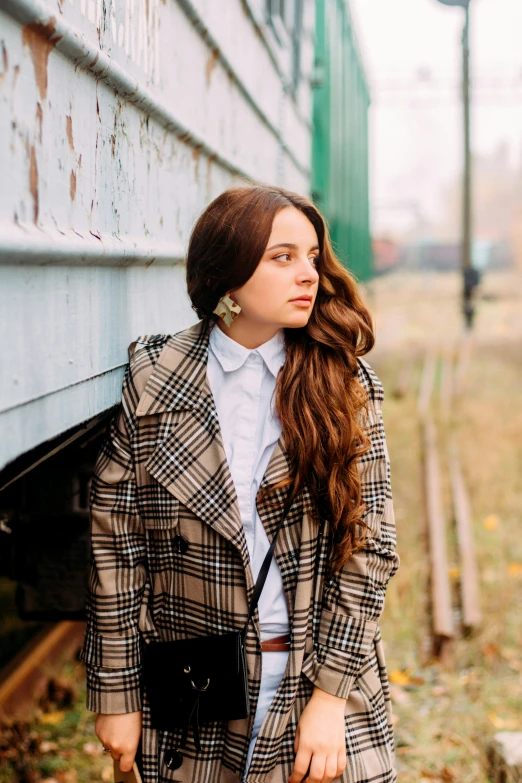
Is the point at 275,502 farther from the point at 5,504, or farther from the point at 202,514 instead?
the point at 5,504

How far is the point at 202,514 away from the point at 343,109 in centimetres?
922

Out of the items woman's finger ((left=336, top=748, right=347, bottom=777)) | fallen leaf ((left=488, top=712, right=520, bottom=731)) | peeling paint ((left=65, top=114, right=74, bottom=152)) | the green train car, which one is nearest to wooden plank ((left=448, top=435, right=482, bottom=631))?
fallen leaf ((left=488, top=712, right=520, bottom=731))

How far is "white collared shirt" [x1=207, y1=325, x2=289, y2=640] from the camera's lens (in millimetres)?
1812

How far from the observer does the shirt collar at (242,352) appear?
187 centimetres

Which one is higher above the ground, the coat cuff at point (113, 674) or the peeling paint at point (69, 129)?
the peeling paint at point (69, 129)

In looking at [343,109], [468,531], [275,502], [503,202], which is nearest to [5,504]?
[275,502]

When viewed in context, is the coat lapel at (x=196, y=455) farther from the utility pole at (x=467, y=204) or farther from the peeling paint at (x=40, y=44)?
the utility pole at (x=467, y=204)

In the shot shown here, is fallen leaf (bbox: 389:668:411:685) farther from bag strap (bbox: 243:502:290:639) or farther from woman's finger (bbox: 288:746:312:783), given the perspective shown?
bag strap (bbox: 243:502:290:639)

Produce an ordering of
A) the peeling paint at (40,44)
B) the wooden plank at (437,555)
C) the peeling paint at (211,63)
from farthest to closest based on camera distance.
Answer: the wooden plank at (437,555) < the peeling paint at (211,63) < the peeling paint at (40,44)

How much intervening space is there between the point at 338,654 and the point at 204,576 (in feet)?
1.02

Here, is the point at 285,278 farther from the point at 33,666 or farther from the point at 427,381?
the point at 427,381

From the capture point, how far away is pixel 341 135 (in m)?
9.89

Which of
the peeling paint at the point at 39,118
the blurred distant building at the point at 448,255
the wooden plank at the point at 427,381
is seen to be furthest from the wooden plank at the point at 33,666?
the blurred distant building at the point at 448,255

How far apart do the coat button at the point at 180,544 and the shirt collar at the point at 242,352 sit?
0.36 m
